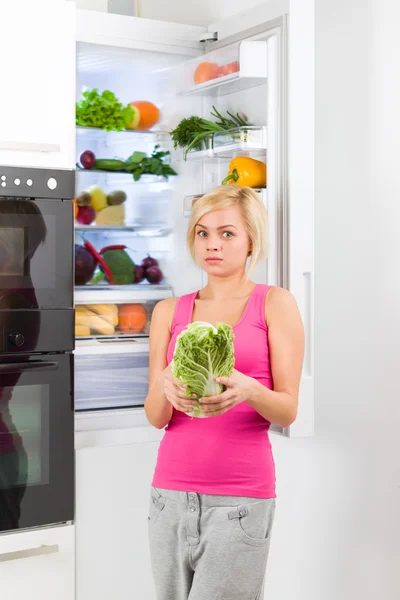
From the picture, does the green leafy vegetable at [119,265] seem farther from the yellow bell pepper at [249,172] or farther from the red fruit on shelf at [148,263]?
the yellow bell pepper at [249,172]

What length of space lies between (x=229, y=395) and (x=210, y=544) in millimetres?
326

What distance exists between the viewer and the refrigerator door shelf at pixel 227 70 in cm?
207

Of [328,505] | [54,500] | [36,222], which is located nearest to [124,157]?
[36,222]

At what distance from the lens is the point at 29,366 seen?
6.86ft

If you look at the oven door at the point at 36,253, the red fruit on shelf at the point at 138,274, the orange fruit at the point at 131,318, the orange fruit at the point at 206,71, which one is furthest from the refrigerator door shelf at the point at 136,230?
the orange fruit at the point at 206,71

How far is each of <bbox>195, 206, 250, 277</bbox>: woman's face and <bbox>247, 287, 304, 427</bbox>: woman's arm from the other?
0.14 m

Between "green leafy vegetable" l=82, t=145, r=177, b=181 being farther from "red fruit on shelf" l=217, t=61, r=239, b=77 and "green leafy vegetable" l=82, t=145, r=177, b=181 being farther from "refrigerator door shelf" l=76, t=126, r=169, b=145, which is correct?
"red fruit on shelf" l=217, t=61, r=239, b=77

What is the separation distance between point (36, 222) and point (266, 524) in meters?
0.97

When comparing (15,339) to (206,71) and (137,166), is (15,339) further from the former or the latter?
(206,71)

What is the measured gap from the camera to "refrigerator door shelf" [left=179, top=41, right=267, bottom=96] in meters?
2.07

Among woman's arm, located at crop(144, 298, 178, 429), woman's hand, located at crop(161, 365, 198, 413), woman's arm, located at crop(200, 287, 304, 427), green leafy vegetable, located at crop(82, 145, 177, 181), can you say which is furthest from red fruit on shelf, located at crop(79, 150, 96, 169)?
woman's hand, located at crop(161, 365, 198, 413)

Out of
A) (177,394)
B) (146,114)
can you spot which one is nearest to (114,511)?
(177,394)

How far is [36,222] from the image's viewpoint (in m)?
2.09

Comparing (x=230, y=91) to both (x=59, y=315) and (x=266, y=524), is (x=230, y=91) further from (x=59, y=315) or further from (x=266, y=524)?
(x=266, y=524)
